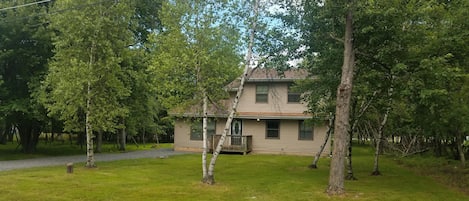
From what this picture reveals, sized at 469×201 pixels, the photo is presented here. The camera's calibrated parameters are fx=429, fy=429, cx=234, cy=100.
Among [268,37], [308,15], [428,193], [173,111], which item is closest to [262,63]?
[268,37]

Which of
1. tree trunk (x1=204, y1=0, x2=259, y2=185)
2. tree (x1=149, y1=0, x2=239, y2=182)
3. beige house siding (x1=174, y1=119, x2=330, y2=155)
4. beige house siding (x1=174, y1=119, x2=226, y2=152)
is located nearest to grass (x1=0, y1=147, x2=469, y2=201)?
tree trunk (x1=204, y1=0, x2=259, y2=185)

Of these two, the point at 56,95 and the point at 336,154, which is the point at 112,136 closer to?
the point at 56,95

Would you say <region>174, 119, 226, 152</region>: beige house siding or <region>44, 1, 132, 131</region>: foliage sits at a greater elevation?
<region>44, 1, 132, 131</region>: foliage

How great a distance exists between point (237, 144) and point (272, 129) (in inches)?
99.3

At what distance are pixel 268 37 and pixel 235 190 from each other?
4.85 m

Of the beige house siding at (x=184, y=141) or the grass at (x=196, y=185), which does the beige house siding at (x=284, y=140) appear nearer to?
the beige house siding at (x=184, y=141)

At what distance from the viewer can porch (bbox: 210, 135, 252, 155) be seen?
1064 inches

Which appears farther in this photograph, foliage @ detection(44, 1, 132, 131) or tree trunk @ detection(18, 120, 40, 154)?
tree trunk @ detection(18, 120, 40, 154)

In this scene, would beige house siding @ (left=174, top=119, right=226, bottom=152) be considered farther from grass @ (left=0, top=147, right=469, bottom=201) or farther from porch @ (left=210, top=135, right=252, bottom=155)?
grass @ (left=0, top=147, right=469, bottom=201)

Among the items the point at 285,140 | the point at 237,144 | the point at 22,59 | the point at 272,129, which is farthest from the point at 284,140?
the point at 22,59

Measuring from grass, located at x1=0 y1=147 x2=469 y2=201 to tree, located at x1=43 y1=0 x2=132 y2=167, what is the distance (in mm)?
2231

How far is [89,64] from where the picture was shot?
17016mm

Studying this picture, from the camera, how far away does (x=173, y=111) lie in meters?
14.1

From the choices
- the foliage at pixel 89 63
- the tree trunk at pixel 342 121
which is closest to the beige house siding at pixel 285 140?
the foliage at pixel 89 63
